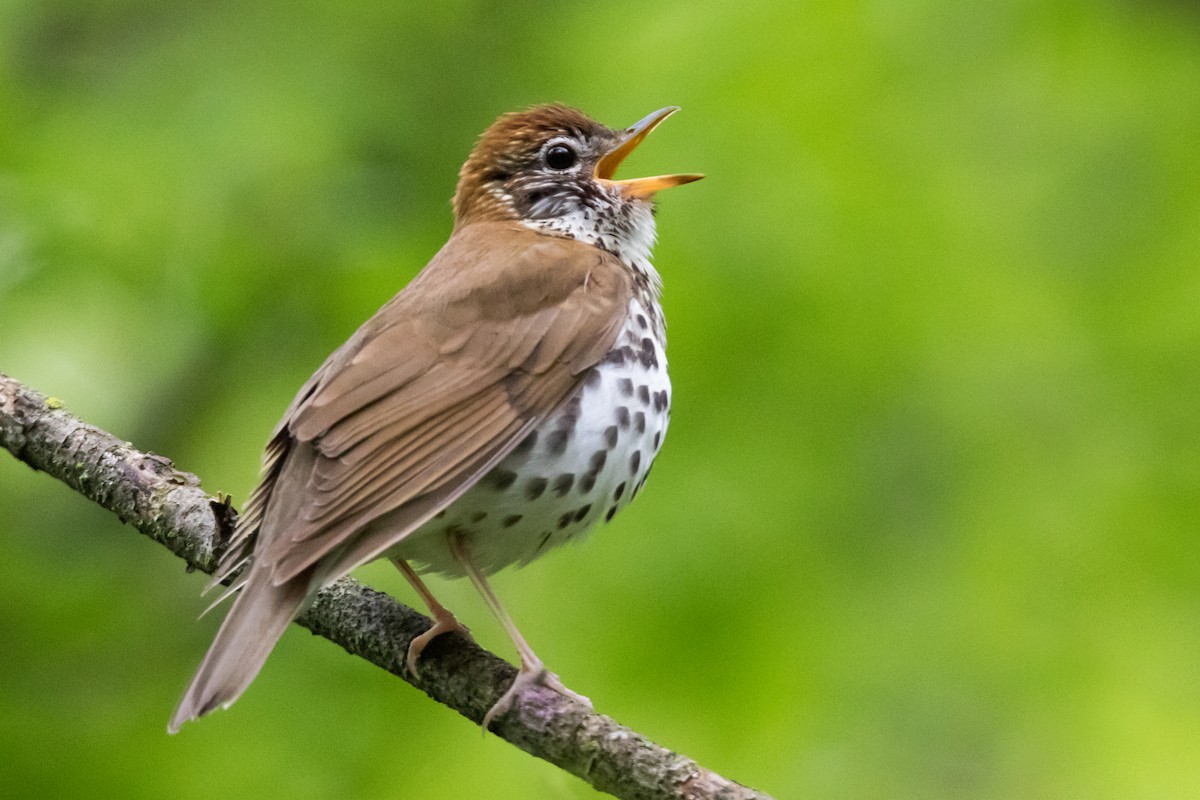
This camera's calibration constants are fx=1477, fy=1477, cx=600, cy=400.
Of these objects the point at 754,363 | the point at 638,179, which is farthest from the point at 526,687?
the point at 638,179

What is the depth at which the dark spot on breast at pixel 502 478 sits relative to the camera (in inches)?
154

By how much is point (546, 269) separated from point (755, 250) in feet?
2.45

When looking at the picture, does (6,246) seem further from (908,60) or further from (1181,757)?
(1181,757)

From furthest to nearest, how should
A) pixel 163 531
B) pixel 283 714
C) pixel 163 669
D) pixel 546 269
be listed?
pixel 163 669 < pixel 283 714 < pixel 546 269 < pixel 163 531

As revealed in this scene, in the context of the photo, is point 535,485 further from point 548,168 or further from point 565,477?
point 548,168

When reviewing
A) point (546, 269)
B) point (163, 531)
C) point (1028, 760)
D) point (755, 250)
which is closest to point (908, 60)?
→ point (755, 250)

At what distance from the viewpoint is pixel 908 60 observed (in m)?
4.93

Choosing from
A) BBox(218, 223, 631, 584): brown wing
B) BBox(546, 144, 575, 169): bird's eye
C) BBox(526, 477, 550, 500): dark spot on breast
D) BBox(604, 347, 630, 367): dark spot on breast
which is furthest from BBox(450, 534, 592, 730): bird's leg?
BBox(546, 144, 575, 169): bird's eye

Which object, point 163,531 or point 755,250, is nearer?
point 163,531

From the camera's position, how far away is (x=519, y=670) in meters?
3.77

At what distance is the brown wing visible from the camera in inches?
143

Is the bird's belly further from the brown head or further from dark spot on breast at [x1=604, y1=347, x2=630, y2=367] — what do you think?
the brown head

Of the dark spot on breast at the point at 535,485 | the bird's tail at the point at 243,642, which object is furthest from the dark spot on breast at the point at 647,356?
the bird's tail at the point at 243,642

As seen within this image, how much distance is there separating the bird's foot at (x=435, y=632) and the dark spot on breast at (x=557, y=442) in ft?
1.73
